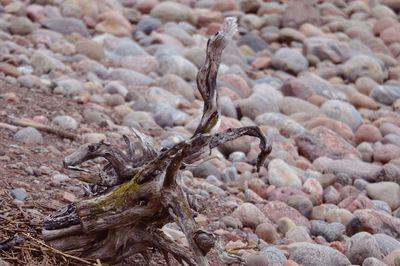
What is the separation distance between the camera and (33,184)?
407 centimetres

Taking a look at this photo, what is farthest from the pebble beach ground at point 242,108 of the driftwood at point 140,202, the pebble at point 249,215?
the driftwood at point 140,202

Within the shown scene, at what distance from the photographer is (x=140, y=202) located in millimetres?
3195

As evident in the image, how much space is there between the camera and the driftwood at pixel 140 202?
10.3ft

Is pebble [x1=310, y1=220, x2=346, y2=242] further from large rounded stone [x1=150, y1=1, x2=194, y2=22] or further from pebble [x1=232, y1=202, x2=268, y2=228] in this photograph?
large rounded stone [x1=150, y1=1, x2=194, y2=22]

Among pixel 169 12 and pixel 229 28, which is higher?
pixel 229 28

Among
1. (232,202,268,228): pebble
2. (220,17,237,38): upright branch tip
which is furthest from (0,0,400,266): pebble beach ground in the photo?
(220,17,237,38): upright branch tip

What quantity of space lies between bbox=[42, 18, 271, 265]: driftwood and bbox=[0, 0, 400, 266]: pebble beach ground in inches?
7.2

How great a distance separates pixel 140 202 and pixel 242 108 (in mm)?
4311

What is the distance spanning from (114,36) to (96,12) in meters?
0.72

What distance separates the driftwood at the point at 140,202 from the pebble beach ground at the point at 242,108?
183 mm

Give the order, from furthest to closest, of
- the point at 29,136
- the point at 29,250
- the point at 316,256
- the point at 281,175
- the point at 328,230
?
the point at 281,175 → the point at 328,230 → the point at 29,136 → the point at 316,256 → the point at 29,250

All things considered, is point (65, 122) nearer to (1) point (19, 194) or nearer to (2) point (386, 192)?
(1) point (19, 194)

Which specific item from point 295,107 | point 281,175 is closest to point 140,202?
point 281,175

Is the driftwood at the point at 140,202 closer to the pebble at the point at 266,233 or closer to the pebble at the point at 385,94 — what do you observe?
the pebble at the point at 266,233
